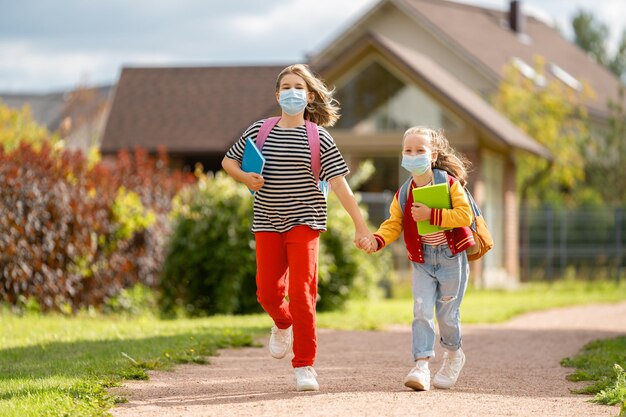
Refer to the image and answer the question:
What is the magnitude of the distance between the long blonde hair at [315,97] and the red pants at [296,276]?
0.83m

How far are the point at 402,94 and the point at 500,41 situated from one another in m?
15.5

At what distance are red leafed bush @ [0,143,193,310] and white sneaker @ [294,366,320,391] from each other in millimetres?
6605

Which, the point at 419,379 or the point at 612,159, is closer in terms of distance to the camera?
the point at 419,379

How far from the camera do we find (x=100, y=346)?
9.38 m

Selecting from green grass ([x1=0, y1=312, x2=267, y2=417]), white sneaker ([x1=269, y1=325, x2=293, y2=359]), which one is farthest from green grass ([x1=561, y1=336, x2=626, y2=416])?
green grass ([x1=0, y1=312, x2=267, y2=417])

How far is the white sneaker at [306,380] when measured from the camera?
6.93m

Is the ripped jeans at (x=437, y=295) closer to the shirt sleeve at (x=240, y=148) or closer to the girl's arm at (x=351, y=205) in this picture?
the girl's arm at (x=351, y=205)

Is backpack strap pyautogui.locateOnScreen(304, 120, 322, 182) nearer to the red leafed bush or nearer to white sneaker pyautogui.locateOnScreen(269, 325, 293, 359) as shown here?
white sneaker pyautogui.locateOnScreen(269, 325, 293, 359)

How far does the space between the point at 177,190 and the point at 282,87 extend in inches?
380

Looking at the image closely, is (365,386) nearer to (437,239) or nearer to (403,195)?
(437,239)

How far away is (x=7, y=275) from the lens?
41.9ft

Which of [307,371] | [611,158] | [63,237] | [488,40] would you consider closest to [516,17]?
[488,40]

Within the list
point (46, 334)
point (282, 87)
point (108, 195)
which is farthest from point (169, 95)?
point (282, 87)

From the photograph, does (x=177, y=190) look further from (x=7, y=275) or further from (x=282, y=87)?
(x=282, y=87)
